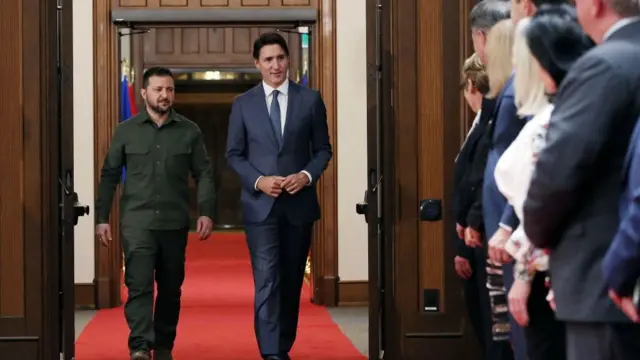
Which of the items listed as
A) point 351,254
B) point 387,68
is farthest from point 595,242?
point 351,254

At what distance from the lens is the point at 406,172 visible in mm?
5906

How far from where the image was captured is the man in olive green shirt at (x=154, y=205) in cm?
612

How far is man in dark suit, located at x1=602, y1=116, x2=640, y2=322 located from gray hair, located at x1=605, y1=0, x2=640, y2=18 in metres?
0.31

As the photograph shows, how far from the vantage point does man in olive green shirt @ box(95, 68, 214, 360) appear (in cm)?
612

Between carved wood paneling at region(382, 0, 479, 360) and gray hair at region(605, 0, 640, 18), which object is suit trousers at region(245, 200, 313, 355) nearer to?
carved wood paneling at region(382, 0, 479, 360)

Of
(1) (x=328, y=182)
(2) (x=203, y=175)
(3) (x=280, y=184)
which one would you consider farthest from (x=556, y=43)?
(1) (x=328, y=182)

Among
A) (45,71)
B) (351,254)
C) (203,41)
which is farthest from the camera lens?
(203,41)

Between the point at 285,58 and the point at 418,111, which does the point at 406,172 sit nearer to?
the point at 418,111

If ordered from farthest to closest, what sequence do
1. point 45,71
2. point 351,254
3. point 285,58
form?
point 351,254 < point 285,58 < point 45,71

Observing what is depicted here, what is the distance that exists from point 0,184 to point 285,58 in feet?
4.97

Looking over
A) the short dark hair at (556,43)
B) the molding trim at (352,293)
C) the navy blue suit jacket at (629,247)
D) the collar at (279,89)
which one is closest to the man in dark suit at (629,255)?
the navy blue suit jacket at (629,247)

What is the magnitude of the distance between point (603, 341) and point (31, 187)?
142 inches

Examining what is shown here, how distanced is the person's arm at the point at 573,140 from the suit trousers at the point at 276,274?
3185mm

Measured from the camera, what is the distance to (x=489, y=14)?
444 centimetres
